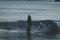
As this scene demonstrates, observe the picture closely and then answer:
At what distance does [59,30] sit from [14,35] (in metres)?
0.62

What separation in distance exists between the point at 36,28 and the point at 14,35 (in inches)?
12.2

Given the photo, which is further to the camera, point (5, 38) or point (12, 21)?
point (12, 21)

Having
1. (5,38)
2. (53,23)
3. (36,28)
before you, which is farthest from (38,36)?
(5,38)

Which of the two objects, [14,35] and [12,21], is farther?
[12,21]

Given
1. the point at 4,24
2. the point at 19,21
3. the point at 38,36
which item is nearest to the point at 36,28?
the point at 38,36

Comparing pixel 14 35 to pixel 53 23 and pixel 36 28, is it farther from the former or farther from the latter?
pixel 53 23

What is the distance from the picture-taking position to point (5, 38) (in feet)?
8.13

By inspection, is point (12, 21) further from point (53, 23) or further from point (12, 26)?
point (53, 23)

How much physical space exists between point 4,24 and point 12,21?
127 mm

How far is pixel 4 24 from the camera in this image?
8.50 ft

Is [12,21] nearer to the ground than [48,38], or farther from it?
farther from it

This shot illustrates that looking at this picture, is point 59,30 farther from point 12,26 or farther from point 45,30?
point 12,26

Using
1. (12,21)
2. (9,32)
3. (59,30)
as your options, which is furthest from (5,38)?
(59,30)

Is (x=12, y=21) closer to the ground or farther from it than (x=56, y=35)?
farther from it
